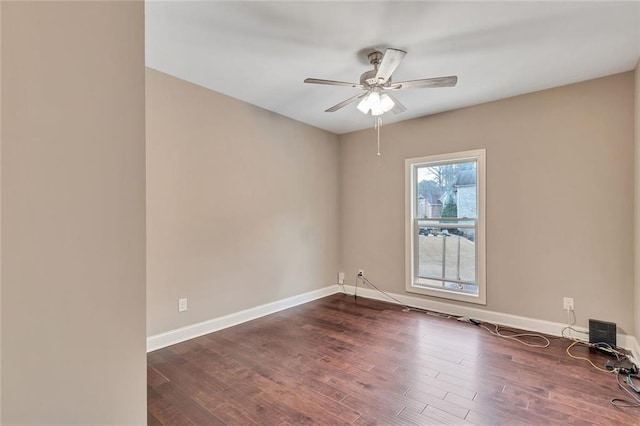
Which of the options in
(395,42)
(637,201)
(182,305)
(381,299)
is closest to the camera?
(395,42)

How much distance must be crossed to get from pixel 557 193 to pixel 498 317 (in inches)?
58.8

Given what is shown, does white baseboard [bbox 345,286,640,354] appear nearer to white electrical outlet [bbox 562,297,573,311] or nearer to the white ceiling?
white electrical outlet [bbox 562,297,573,311]

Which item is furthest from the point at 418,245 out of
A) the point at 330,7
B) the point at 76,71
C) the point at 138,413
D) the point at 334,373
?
the point at 76,71

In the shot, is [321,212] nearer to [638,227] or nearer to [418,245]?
[418,245]

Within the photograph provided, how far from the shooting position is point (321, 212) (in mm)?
4707

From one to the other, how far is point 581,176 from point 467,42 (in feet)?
6.19

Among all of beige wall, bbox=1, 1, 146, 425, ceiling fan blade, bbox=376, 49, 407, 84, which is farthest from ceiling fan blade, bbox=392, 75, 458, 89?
beige wall, bbox=1, 1, 146, 425

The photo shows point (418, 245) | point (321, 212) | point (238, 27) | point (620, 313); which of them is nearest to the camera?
point (238, 27)

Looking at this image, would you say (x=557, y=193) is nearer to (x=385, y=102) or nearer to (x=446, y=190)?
(x=446, y=190)

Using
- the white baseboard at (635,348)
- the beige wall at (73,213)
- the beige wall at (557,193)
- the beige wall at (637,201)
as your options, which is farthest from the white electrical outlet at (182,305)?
the beige wall at (637,201)

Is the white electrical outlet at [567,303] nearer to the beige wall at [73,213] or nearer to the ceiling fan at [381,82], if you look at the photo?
the ceiling fan at [381,82]

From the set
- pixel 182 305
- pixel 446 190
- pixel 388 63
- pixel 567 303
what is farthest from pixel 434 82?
pixel 182 305

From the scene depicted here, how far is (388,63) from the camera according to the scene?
2238 millimetres

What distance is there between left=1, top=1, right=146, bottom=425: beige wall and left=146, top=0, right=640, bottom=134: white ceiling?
1327mm
